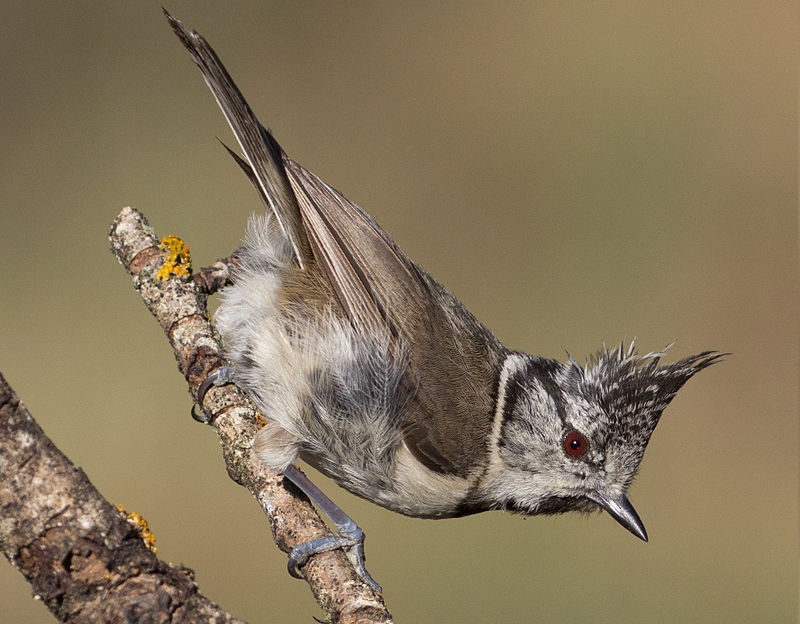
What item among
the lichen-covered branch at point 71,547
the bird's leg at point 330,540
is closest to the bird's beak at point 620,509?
the bird's leg at point 330,540

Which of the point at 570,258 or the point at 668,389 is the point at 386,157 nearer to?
the point at 570,258

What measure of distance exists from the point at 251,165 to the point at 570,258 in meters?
2.91

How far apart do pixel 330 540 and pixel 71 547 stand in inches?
36.9

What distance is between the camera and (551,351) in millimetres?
4871

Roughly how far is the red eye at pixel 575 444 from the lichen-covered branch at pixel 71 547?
5.23ft

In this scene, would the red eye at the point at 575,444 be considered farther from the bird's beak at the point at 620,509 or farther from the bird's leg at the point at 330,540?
the bird's leg at the point at 330,540

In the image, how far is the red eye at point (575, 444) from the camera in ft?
9.04

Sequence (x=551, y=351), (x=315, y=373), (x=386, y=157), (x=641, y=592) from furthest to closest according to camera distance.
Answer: (x=386, y=157) → (x=551, y=351) → (x=641, y=592) → (x=315, y=373)

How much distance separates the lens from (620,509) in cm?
277

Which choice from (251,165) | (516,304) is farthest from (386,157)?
(251,165)

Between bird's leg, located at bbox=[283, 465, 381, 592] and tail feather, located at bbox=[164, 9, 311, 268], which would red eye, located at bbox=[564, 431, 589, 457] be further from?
tail feather, located at bbox=[164, 9, 311, 268]

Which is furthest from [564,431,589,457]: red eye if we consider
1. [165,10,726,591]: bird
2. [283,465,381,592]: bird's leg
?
[283,465,381,592]: bird's leg

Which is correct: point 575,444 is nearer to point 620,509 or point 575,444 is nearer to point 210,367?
point 620,509

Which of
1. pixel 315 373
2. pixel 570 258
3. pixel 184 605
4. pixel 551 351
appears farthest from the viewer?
pixel 570 258
